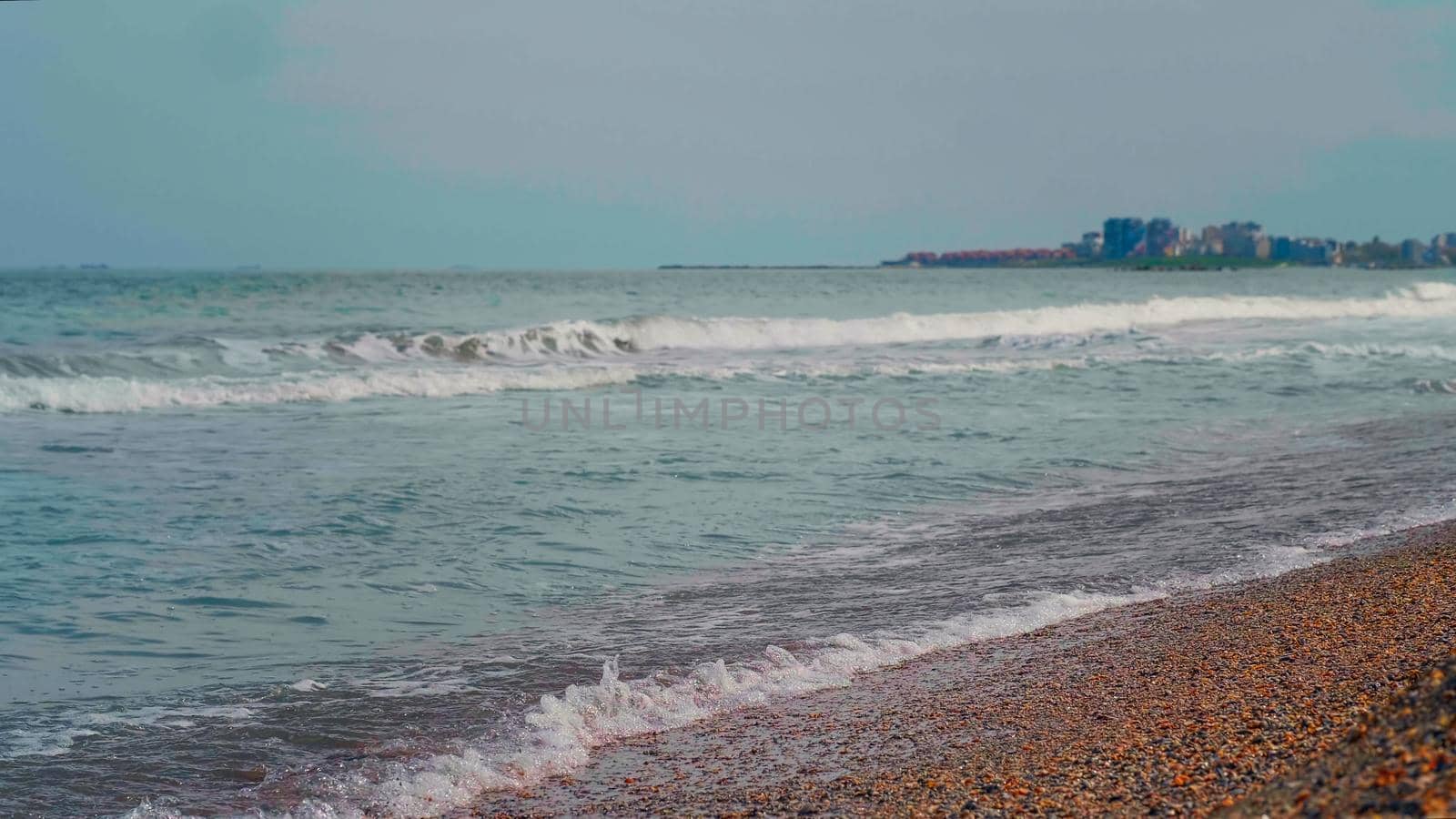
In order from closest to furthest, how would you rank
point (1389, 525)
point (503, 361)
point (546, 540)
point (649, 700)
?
point (649, 700) < point (1389, 525) < point (546, 540) < point (503, 361)

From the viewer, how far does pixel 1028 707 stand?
4.41 metres

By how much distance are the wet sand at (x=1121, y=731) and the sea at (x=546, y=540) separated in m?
0.31

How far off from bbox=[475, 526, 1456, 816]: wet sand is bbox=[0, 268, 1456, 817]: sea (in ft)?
1.03

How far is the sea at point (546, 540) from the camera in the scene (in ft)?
15.2

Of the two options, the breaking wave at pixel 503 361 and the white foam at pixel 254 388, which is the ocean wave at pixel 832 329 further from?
the white foam at pixel 254 388

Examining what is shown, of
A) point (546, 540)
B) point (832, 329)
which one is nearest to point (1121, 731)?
point (546, 540)

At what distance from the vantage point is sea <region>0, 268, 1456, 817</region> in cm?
464

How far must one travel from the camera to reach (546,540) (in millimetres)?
8078

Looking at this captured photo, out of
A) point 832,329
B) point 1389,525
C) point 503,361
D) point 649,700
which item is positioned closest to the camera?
point 649,700

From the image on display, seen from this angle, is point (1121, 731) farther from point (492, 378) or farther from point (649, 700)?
point (492, 378)

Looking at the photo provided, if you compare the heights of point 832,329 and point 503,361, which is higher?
point 832,329

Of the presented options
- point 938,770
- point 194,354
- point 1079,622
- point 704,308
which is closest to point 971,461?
point 1079,622

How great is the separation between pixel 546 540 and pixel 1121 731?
488cm

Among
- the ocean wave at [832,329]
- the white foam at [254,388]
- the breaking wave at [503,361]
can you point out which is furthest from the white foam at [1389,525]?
the ocean wave at [832,329]
